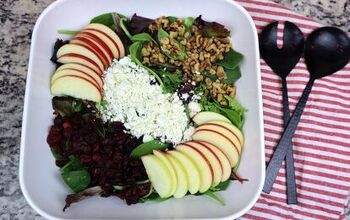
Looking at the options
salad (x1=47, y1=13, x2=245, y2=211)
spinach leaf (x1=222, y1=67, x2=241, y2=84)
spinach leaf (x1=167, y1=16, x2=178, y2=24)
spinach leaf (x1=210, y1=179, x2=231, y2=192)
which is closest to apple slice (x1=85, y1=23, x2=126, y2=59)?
salad (x1=47, y1=13, x2=245, y2=211)

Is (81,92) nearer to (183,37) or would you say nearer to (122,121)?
(122,121)

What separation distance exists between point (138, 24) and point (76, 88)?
0.19m

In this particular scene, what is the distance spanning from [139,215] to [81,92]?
245 millimetres

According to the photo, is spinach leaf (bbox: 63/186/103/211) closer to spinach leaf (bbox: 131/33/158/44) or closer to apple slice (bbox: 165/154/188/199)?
apple slice (bbox: 165/154/188/199)

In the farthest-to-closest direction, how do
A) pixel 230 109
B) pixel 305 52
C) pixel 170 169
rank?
pixel 305 52, pixel 230 109, pixel 170 169

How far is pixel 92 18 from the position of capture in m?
1.11

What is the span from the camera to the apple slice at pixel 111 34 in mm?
1084

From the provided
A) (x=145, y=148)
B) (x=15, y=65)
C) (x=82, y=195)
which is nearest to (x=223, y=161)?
(x=145, y=148)

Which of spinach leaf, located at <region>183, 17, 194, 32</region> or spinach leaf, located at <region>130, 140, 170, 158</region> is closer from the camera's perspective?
spinach leaf, located at <region>130, 140, 170, 158</region>

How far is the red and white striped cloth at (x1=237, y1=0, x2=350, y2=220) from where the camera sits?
3.62 feet

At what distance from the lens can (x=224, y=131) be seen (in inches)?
40.4

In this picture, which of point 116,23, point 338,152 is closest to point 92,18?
point 116,23

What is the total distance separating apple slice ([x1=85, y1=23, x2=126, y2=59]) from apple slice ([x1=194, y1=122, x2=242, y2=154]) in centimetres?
22

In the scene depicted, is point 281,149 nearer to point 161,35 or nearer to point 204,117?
point 204,117
